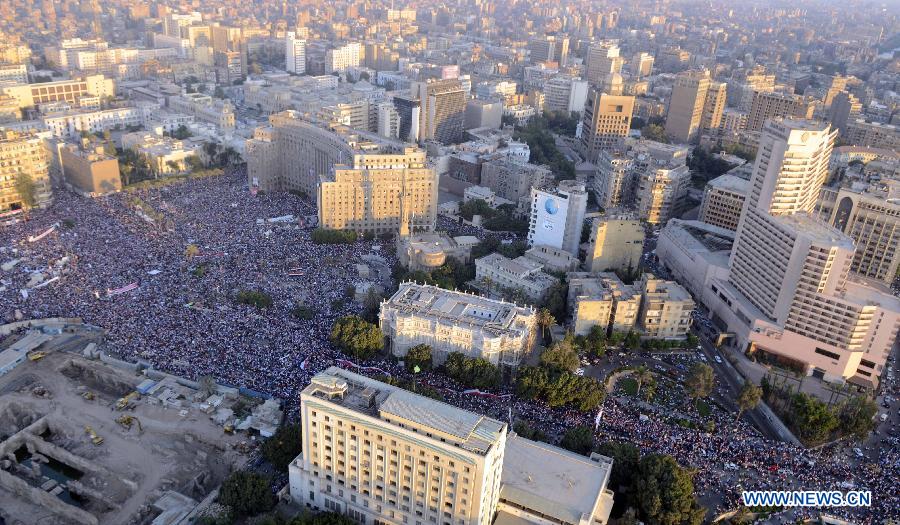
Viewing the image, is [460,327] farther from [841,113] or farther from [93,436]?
[841,113]

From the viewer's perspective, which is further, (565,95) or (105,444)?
(565,95)

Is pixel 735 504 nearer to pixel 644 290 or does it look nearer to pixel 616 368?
pixel 616 368

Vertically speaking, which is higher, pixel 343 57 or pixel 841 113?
pixel 841 113

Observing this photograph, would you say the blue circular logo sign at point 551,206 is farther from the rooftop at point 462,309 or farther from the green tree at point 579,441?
the green tree at point 579,441

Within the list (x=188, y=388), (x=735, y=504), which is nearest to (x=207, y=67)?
(x=188, y=388)

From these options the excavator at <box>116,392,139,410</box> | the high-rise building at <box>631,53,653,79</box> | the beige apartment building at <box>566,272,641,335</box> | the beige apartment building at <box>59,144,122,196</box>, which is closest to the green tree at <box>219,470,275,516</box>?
the excavator at <box>116,392,139,410</box>

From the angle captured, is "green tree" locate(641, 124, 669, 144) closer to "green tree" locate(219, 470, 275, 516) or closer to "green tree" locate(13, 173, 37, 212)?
"green tree" locate(13, 173, 37, 212)

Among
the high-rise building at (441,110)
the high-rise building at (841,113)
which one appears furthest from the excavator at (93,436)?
the high-rise building at (841,113)

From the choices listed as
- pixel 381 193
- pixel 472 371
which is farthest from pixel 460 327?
pixel 381 193
